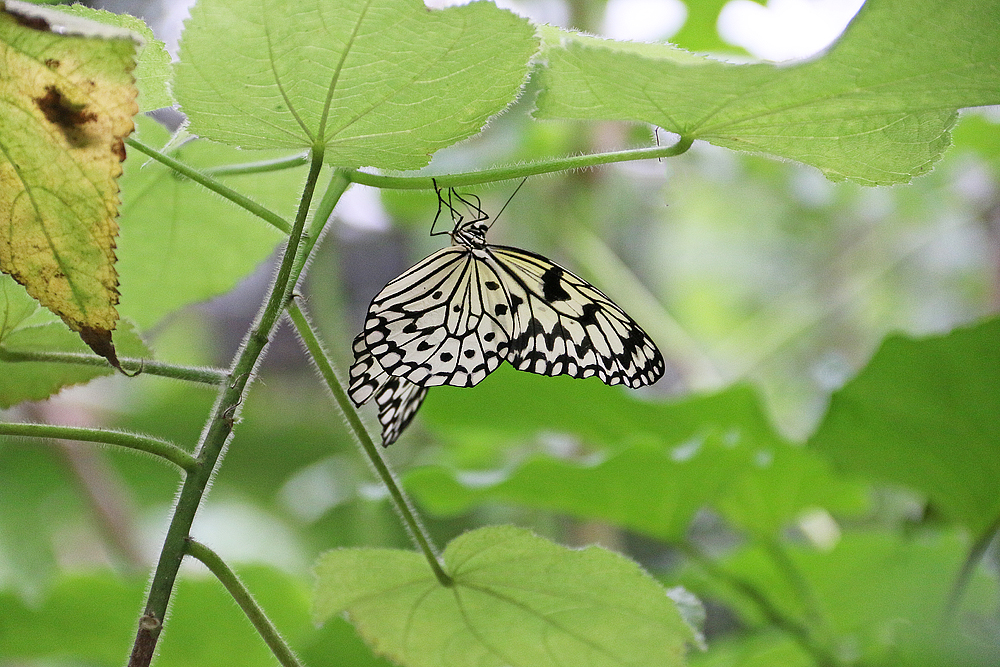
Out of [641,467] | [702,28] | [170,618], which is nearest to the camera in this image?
[641,467]

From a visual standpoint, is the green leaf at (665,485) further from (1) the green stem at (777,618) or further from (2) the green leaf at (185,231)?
(2) the green leaf at (185,231)

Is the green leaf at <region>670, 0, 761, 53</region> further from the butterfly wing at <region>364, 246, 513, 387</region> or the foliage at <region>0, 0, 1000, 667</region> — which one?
the butterfly wing at <region>364, 246, 513, 387</region>

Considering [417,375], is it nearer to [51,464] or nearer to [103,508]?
[103,508]

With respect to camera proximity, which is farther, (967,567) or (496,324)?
(967,567)

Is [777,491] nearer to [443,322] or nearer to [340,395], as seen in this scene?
[443,322]

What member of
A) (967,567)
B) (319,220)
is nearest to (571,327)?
(319,220)

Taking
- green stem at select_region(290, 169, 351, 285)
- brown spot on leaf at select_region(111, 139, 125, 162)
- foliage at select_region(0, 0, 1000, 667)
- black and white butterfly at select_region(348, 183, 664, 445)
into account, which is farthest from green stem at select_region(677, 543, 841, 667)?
brown spot on leaf at select_region(111, 139, 125, 162)

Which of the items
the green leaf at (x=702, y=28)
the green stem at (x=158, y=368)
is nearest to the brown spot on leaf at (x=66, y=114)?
the green stem at (x=158, y=368)
